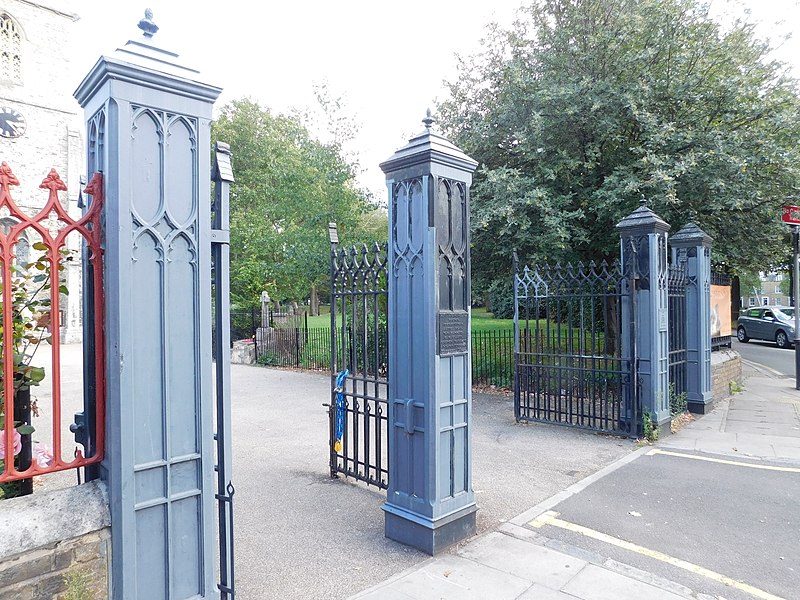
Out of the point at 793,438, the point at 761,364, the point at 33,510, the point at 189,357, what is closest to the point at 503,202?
the point at 793,438

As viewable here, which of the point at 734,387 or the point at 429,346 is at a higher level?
the point at 429,346

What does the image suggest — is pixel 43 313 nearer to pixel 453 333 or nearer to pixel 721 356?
pixel 453 333

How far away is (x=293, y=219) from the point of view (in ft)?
54.2

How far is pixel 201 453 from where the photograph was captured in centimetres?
271

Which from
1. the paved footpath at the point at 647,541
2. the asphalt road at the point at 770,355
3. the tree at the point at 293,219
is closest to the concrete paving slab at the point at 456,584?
the paved footpath at the point at 647,541

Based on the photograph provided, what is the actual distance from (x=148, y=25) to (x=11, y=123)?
114ft

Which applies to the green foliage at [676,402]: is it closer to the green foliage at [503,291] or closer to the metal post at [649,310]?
the metal post at [649,310]

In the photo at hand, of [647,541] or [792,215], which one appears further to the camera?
[792,215]

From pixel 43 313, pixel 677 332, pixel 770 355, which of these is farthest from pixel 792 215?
pixel 43 313

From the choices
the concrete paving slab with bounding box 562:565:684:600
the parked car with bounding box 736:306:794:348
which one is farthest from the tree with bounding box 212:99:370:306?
the parked car with bounding box 736:306:794:348

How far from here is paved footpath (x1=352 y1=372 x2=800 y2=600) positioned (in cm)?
345

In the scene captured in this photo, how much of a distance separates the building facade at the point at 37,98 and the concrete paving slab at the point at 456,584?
3040cm

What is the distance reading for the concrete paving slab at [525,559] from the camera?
3596 mm

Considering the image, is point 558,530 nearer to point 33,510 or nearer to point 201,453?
point 201,453
